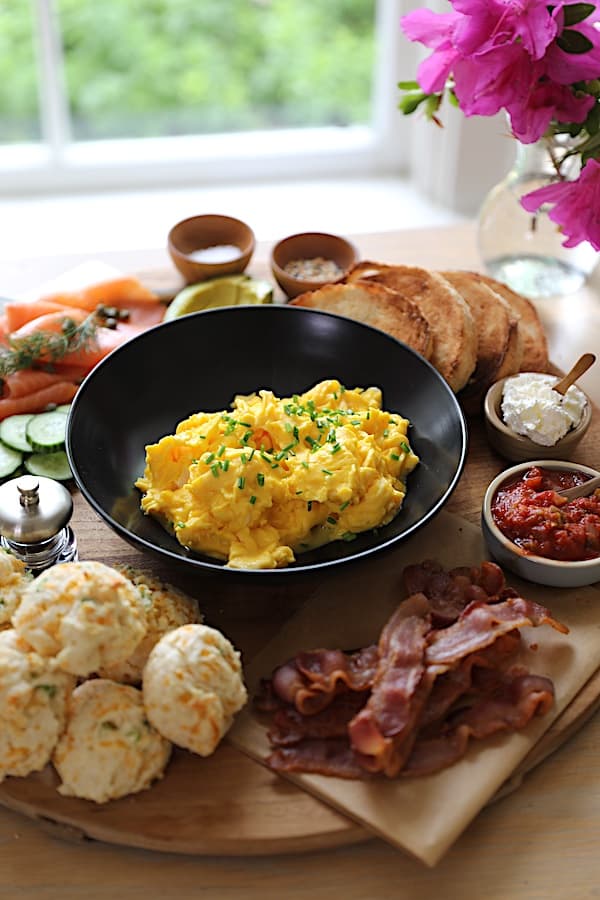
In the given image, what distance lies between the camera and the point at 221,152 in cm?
564

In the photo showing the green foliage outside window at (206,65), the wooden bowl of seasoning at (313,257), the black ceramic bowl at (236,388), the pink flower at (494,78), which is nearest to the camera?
the pink flower at (494,78)

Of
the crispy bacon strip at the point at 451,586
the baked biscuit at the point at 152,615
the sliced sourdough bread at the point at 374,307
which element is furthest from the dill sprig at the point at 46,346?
the crispy bacon strip at the point at 451,586

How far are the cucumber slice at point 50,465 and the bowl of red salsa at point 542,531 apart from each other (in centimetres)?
131

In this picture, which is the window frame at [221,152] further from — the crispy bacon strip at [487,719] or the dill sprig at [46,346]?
the crispy bacon strip at [487,719]

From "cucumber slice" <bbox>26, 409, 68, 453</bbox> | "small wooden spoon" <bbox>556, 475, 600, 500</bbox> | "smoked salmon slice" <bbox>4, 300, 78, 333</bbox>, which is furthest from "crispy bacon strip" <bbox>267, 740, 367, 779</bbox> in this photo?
"smoked salmon slice" <bbox>4, 300, 78, 333</bbox>

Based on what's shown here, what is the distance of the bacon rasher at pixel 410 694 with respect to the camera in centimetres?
234

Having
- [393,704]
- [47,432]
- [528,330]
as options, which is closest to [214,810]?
[393,704]

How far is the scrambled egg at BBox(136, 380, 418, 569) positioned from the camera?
268cm

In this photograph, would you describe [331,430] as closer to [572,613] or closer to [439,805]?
[572,613]

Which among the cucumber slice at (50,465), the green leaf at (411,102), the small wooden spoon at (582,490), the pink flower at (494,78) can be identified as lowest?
the cucumber slice at (50,465)

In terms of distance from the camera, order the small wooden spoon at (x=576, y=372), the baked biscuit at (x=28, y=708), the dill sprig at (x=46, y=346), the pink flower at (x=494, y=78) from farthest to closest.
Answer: the dill sprig at (x=46, y=346) < the small wooden spoon at (x=576, y=372) < the pink flower at (x=494, y=78) < the baked biscuit at (x=28, y=708)

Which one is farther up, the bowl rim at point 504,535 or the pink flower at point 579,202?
the pink flower at point 579,202

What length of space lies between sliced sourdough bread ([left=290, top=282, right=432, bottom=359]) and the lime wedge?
0.31 meters

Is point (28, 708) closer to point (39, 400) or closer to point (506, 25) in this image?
point (39, 400)
